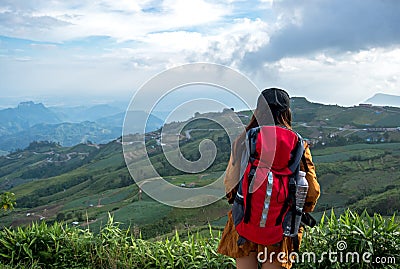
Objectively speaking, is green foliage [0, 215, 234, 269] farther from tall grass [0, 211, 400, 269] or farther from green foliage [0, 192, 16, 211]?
green foliage [0, 192, 16, 211]

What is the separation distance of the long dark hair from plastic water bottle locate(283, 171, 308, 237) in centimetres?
32

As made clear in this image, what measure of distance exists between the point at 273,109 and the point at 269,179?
40 centimetres

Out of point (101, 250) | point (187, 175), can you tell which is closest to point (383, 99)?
point (187, 175)

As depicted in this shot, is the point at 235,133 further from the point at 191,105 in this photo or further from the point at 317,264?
the point at 317,264

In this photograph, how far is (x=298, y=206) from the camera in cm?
218

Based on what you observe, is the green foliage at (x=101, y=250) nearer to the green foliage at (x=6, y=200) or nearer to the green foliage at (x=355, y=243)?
the green foliage at (x=6, y=200)

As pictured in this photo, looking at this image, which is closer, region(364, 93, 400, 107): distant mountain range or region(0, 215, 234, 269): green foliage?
region(0, 215, 234, 269): green foliage

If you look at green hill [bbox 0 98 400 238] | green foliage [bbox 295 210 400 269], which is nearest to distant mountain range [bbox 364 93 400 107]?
green hill [bbox 0 98 400 238]

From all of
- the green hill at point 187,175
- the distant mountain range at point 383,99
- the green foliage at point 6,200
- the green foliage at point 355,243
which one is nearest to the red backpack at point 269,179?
the green hill at point 187,175

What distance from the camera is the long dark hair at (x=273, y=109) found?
7.23 ft

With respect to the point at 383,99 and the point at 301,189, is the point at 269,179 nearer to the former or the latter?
the point at 301,189

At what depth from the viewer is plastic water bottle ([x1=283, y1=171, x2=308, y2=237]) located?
7.06ft

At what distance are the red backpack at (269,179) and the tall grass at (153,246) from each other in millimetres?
1144

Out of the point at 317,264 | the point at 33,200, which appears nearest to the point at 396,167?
the point at 317,264
